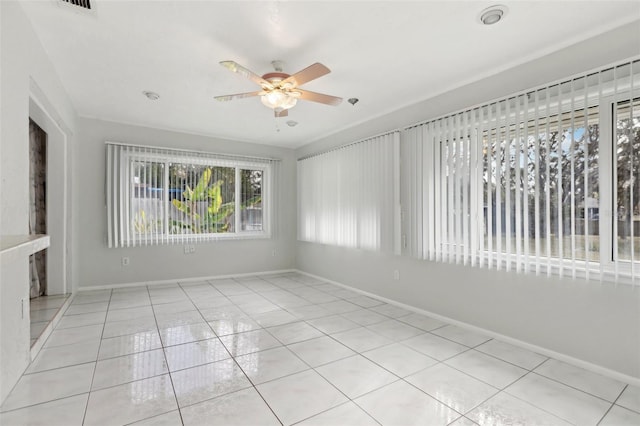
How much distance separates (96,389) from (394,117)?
13.0 ft

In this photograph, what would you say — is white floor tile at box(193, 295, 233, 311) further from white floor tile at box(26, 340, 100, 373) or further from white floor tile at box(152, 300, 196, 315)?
white floor tile at box(26, 340, 100, 373)

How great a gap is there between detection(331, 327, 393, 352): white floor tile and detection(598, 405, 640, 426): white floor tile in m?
1.48

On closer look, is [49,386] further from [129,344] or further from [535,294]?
[535,294]

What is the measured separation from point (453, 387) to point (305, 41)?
2.78 meters

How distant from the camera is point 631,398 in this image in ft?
6.60

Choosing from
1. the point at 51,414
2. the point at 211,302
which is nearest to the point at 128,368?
the point at 51,414

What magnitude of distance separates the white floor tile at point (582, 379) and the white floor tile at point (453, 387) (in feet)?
1.88

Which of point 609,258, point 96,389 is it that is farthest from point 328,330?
point 609,258

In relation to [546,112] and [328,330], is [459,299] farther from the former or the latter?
[546,112]

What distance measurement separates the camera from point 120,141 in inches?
187

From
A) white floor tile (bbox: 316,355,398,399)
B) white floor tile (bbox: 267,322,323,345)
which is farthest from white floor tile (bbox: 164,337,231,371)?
white floor tile (bbox: 316,355,398,399)

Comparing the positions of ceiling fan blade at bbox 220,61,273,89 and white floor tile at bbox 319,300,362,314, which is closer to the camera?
ceiling fan blade at bbox 220,61,273,89

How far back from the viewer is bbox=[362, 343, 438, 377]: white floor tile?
238 centimetres

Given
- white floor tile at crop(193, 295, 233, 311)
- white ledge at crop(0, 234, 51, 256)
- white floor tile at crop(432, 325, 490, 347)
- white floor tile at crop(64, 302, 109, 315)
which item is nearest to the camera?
white ledge at crop(0, 234, 51, 256)
